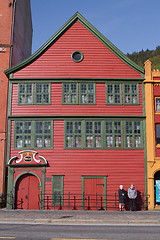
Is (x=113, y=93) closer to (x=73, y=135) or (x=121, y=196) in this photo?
(x=73, y=135)

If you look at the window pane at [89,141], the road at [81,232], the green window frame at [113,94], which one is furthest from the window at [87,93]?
the road at [81,232]

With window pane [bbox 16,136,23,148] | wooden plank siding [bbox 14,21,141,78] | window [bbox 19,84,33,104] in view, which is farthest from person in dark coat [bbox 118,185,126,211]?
window [bbox 19,84,33,104]

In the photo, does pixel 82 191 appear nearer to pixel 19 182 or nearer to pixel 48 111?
pixel 19 182

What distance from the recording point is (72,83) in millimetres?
22094

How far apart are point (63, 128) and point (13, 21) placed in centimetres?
1083

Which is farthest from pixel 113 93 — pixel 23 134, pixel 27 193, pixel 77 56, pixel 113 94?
pixel 27 193

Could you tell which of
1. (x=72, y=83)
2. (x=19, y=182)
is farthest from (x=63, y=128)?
(x=19, y=182)

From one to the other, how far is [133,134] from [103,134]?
2.17 m

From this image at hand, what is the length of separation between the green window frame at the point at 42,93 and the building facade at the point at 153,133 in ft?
23.6

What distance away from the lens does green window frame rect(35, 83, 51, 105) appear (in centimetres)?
2189

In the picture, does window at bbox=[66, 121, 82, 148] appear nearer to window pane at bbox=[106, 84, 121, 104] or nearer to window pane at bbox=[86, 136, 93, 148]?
window pane at bbox=[86, 136, 93, 148]

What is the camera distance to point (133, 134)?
21578mm

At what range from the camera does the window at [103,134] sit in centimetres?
2131

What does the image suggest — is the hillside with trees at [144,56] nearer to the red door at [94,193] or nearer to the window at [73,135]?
the window at [73,135]
